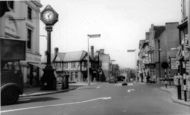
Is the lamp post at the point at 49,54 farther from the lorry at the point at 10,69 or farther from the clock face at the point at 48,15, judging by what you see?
the lorry at the point at 10,69

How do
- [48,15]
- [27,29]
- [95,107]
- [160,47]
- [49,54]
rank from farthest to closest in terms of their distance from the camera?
[160,47] → [27,29] → [48,15] → [49,54] → [95,107]

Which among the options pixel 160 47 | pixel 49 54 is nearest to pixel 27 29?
pixel 49 54

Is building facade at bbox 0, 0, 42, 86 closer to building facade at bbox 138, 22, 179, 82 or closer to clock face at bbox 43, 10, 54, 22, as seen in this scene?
clock face at bbox 43, 10, 54, 22

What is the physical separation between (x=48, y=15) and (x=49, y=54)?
4149mm

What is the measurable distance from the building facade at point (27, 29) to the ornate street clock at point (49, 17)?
7.28 ft

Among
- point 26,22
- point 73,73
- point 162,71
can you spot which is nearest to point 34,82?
point 26,22

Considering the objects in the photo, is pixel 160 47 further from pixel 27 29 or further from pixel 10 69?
pixel 10 69

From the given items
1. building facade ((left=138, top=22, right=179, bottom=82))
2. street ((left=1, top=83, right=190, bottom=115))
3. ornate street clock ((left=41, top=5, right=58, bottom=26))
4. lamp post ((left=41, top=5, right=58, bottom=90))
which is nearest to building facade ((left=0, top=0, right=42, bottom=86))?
ornate street clock ((left=41, top=5, right=58, bottom=26))

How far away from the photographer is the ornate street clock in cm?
3369

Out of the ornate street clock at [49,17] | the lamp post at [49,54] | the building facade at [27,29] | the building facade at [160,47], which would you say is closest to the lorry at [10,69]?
the building facade at [27,29]

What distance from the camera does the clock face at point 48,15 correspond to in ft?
110

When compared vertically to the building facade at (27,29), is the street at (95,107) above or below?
below

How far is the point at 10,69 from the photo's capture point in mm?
16906

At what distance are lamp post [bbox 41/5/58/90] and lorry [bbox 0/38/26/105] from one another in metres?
15.7
